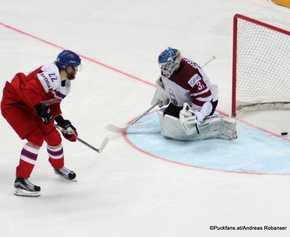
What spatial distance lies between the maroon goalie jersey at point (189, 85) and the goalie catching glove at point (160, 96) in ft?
0.55

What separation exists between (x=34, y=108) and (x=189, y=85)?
50.4 inches

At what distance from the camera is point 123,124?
518 cm

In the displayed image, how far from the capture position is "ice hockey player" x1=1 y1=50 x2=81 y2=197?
382cm

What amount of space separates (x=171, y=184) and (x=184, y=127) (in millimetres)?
594

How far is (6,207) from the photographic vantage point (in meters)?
3.81

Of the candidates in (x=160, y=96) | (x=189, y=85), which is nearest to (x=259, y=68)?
(x=160, y=96)

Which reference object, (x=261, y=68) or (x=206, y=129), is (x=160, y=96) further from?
(x=261, y=68)

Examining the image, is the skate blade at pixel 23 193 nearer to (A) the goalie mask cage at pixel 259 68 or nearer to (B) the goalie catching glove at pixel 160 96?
(B) the goalie catching glove at pixel 160 96

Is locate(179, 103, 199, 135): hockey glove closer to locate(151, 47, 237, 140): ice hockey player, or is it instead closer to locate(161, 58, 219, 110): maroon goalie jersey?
locate(151, 47, 237, 140): ice hockey player

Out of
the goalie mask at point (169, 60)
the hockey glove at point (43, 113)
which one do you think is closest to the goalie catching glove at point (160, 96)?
the goalie mask at point (169, 60)

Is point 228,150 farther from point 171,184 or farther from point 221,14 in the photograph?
point 221,14

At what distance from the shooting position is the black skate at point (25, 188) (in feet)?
12.9

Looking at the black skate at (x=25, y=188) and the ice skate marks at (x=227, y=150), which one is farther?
the ice skate marks at (x=227, y=150)

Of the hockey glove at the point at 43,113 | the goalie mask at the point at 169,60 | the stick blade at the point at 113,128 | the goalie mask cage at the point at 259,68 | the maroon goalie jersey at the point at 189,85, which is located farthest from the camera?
the goalie mask cage at the point at 259,68
